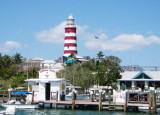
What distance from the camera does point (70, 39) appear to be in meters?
107

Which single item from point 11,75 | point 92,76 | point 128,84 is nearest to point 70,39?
point 11,75

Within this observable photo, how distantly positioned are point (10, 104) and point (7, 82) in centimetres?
3710

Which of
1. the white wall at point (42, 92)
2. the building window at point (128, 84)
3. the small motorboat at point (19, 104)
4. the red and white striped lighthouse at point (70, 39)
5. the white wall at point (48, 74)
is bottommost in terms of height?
the small motorboat at point (19, 104)

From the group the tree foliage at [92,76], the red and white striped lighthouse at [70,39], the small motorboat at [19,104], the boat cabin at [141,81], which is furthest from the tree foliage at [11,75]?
the small motorboat at [19,104]

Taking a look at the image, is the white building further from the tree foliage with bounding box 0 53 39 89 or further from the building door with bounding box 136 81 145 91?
the tree foliage with bounding box 0 53 39 89

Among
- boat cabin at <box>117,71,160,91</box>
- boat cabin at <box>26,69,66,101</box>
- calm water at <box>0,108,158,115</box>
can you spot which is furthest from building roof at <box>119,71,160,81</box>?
calm water at <box>0,108,158,115</box>

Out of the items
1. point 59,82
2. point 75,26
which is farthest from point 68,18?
point 59,82

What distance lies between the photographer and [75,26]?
108125 mm

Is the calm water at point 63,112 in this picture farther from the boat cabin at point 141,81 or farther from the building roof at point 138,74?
the building roof at point 138,74

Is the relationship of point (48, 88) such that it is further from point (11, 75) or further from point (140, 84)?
point (11, 75)

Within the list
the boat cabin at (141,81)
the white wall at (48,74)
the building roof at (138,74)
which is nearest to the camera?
the white wall at (48,74)

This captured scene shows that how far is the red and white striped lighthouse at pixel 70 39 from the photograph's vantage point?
10700 cm

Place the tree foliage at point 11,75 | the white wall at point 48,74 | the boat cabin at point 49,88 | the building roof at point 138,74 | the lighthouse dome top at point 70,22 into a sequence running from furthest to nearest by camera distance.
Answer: the lighthouse dome top at point 70,22 < the tree foliage at point 11,75 < the building roof at point 138,74 < the white wall at point 48,74 < the boat cabin at point 49,88

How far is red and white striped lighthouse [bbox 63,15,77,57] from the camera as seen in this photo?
107 metres
